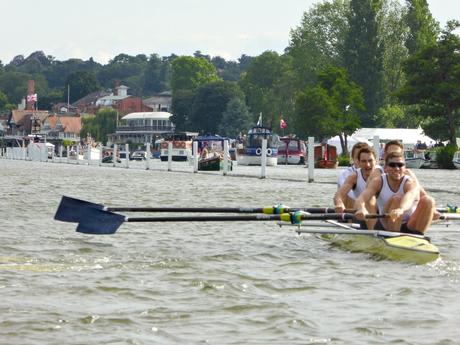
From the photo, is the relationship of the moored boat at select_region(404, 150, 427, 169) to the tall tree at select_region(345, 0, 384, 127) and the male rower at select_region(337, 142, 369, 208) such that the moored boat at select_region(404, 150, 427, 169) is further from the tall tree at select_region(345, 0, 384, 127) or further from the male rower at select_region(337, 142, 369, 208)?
the male rower at select_region(337, 142, 369, 208)

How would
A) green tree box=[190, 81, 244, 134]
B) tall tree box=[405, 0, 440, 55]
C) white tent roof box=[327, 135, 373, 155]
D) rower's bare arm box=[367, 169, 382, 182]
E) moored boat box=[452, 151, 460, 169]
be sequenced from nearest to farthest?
rower's bare arm box=[367, 169, 382, 182], moored boat box=[452, 151, 460, 169], white tent roof box=[327, 135, 373, 155], tall tree box=[405, 0, 440, 55], green tree box=[190, 81, 244, 134]

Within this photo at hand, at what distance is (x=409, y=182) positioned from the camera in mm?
13695

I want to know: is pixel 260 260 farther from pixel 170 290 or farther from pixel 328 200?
pixel 328 200

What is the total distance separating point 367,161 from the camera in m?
15.0

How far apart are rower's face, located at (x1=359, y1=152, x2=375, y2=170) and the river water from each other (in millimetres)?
1197

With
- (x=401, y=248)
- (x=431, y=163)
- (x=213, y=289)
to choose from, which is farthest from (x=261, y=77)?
(x=213, y=289)

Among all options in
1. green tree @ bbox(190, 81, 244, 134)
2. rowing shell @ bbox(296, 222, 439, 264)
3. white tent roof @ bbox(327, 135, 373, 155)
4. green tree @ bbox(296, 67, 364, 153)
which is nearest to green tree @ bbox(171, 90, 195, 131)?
green tree @ bbox(190, 81, 244, 134)

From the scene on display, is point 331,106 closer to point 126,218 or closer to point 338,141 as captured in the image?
point 338,141

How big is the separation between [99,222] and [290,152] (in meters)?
71.0

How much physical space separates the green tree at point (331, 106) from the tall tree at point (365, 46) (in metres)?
10.2

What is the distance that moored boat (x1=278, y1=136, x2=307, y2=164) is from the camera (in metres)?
85.2

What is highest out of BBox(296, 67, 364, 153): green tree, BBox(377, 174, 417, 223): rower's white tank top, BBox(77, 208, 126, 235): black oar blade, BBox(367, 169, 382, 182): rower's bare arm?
BBox(296, 67, 364, 153): green tree

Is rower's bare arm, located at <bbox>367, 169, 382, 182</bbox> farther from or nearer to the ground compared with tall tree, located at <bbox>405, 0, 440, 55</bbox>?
nearer to the ground

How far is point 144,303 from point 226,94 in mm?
155865
